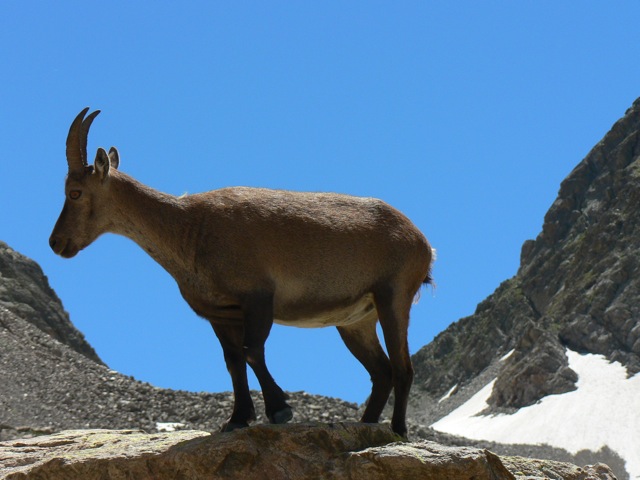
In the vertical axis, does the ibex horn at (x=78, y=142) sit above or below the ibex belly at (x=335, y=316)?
above

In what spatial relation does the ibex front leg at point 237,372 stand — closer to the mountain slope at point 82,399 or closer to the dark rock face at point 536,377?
the mountain slope at point 82,399

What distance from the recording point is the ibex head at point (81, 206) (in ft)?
47.5

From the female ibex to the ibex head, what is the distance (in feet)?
0.05

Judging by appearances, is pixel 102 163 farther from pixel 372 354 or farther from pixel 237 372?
pixel 372 354

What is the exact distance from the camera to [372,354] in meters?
15.6

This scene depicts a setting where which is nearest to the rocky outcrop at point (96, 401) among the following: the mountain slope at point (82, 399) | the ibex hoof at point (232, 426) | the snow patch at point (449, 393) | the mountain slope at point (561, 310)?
the mountain slope at point (82, 399)

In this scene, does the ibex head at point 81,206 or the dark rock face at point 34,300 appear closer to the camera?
the ibex head at point 81,206

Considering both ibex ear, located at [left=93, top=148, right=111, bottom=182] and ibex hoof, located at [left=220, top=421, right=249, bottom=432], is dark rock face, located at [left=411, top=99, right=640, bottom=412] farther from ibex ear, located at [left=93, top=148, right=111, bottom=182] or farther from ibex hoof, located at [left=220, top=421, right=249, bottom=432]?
ibex ear, located at [left=93, top=148, right=111, bottom=182]

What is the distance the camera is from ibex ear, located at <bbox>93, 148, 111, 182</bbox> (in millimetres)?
14382

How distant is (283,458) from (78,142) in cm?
549

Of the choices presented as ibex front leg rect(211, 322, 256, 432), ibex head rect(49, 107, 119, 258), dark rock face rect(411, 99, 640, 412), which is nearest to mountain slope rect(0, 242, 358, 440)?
ibex head rect(49, 107, 119, 258)

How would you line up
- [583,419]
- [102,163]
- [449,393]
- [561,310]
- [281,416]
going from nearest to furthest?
[281,416], [102,163], [583,419], [561,310], [449,393]

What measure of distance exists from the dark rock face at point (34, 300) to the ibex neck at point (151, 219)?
74883 millimetres

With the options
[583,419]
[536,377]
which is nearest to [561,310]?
[536,377]
